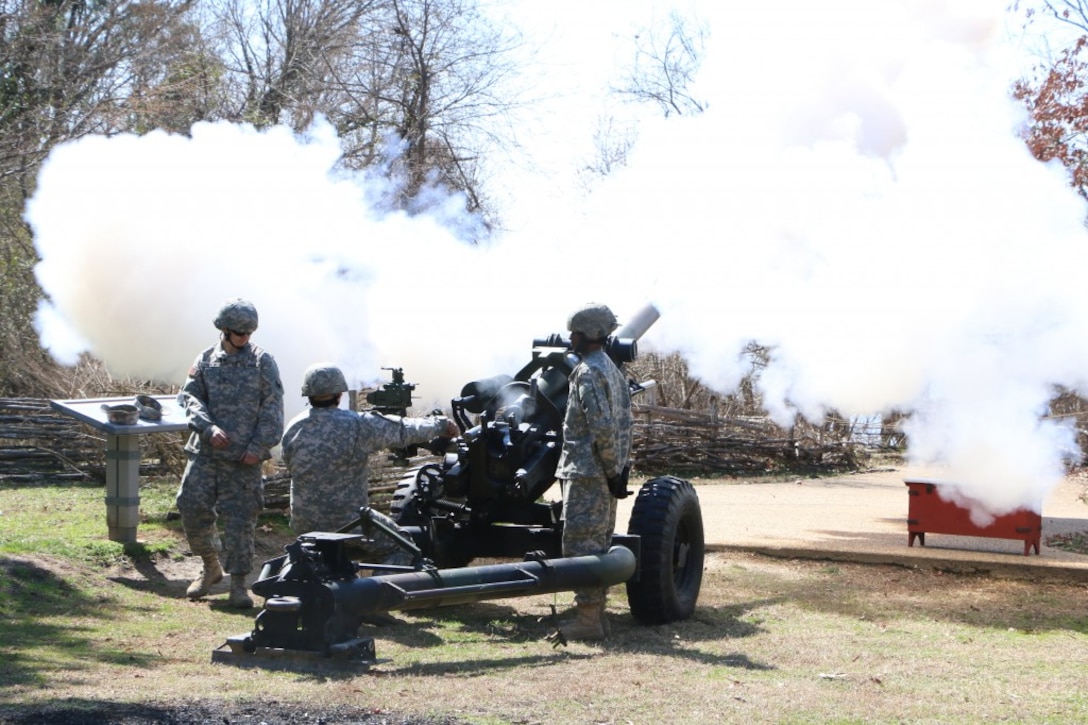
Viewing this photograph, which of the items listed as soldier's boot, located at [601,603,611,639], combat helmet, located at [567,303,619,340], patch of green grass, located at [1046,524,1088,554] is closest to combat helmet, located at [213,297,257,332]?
combat helmet, located at [567,303,619,340]

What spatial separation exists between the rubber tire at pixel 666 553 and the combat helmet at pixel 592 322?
1073 millimetres

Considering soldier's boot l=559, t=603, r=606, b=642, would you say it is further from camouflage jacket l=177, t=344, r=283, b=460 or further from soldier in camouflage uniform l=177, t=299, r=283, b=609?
camouflage jacket l=177, t=344, r=283, b=460

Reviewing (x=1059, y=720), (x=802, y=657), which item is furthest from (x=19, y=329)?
(x=1059, y=720)

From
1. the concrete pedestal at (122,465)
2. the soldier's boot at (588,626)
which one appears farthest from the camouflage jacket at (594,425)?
the concrete pedestal at (122,465)

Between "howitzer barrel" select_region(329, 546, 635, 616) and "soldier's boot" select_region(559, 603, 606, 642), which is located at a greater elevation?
"howitzer barrel" select_region(329, 546, 635, 616)

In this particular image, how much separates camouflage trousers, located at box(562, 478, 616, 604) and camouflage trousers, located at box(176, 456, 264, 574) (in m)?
2.02

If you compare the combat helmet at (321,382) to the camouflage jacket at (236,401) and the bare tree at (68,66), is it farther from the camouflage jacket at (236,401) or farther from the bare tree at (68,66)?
the bare tree at (68,66)

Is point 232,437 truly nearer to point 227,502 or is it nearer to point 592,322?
point 227,502

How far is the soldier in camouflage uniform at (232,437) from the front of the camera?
26.0 feet

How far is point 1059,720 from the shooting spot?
548 centimetres

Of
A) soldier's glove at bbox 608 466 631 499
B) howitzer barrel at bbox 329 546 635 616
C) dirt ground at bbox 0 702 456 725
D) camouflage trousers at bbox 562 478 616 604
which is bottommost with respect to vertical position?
dirt ground at bbox 0 702 456 725

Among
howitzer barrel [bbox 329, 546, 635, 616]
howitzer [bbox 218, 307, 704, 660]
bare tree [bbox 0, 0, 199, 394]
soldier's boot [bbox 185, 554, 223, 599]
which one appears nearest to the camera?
howitzer barrel [bbox 329, 546, 635, 616]

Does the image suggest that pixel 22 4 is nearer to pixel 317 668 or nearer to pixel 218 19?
pixel 218 19

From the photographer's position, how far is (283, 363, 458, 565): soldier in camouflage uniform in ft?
24.0
